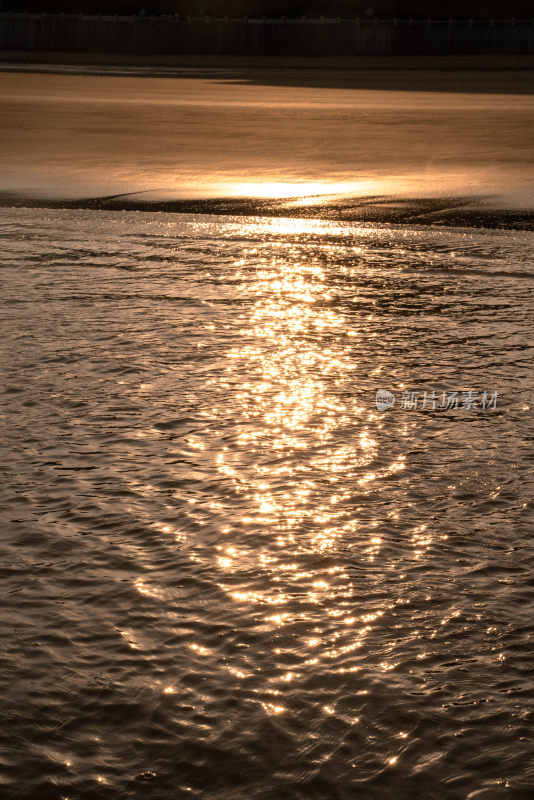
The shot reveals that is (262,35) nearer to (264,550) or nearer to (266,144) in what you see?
(266,144)

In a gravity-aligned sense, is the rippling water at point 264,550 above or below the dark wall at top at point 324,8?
below

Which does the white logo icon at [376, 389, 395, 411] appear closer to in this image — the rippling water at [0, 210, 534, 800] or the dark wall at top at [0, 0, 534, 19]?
the rippling water at [0, 210, 534, 800]

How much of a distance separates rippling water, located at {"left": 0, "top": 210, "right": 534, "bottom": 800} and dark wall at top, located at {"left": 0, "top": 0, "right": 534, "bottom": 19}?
2401 inches

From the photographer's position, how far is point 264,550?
3.67 metres

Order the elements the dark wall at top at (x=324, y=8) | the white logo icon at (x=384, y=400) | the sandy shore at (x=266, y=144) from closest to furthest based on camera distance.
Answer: the white logo icon at (x=384, y=400)
the sandy shore at (x=266, y=144)
the dark wall at top at (x=324, y=8)

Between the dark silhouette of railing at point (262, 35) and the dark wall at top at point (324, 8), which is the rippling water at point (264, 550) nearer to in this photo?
the dark silhouette of railing at point (262, 35)

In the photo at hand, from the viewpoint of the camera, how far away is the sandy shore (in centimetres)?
1289

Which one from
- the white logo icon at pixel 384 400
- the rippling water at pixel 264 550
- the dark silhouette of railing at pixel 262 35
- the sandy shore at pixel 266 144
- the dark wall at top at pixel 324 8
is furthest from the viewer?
the dark wall at top at pixel 324 8

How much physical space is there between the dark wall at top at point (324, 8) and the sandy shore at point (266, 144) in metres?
34.0

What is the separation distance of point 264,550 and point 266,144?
1396 cm

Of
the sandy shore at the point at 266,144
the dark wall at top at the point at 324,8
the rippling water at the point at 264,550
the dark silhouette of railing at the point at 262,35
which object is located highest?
the dark wall at top at the point at 324,8

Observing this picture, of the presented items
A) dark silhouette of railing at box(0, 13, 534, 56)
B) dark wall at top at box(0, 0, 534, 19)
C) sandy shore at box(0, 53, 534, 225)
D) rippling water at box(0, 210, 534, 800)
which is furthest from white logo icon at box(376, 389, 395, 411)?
dark wall at top at box(0, 0, 534, 19)

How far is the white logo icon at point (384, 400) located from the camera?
5195 mm

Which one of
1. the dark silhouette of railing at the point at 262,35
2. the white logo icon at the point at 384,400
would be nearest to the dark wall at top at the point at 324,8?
the dark silhouette of railing at the point at 262,35
